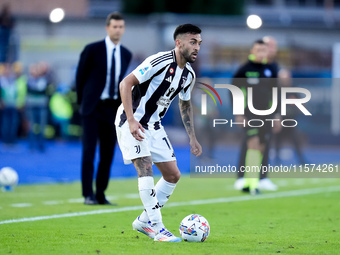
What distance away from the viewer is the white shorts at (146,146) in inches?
285

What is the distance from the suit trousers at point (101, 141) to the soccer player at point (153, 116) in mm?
2772

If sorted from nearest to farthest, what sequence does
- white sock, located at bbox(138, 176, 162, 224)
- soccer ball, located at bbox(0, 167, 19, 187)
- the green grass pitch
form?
the green grass pitch < white sock, located at bbox(138, 176, 162, 224) < soccer ball, located at bbox(0, 167, 19, 187)

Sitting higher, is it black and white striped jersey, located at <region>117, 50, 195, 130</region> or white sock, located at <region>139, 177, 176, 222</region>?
black and white striped jersey, located at <region>117, 50, 195, 130</region>

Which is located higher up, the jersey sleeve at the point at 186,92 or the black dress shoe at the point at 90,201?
the jersey sleeve at the point at 186,92

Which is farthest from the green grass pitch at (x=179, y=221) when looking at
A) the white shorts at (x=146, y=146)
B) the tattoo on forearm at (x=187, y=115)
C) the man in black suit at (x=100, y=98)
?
the tattoo on forearm at (x=187, y=115)

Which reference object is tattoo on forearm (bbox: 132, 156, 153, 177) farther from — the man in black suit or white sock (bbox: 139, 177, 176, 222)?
the man in black suit

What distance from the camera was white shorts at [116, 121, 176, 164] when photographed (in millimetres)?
7230

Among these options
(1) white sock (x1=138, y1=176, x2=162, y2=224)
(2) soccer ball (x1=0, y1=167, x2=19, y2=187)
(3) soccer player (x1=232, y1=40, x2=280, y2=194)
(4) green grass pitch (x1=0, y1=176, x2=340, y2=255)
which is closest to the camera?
(4) green grass pitch (x1=0, y1=176, x2=340, y2=255)

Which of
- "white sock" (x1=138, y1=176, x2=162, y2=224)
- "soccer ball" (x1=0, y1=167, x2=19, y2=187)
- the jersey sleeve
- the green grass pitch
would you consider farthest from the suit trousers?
"white sock" (x1=138, y1=176, x2=162, y2=224)

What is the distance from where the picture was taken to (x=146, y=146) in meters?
7.25

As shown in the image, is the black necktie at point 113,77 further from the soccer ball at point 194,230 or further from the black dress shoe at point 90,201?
the soccer ball at point 194,230

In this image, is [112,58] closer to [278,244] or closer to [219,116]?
[278,244]

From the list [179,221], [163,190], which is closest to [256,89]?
[179,221]

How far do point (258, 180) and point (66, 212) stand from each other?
14.2ft
